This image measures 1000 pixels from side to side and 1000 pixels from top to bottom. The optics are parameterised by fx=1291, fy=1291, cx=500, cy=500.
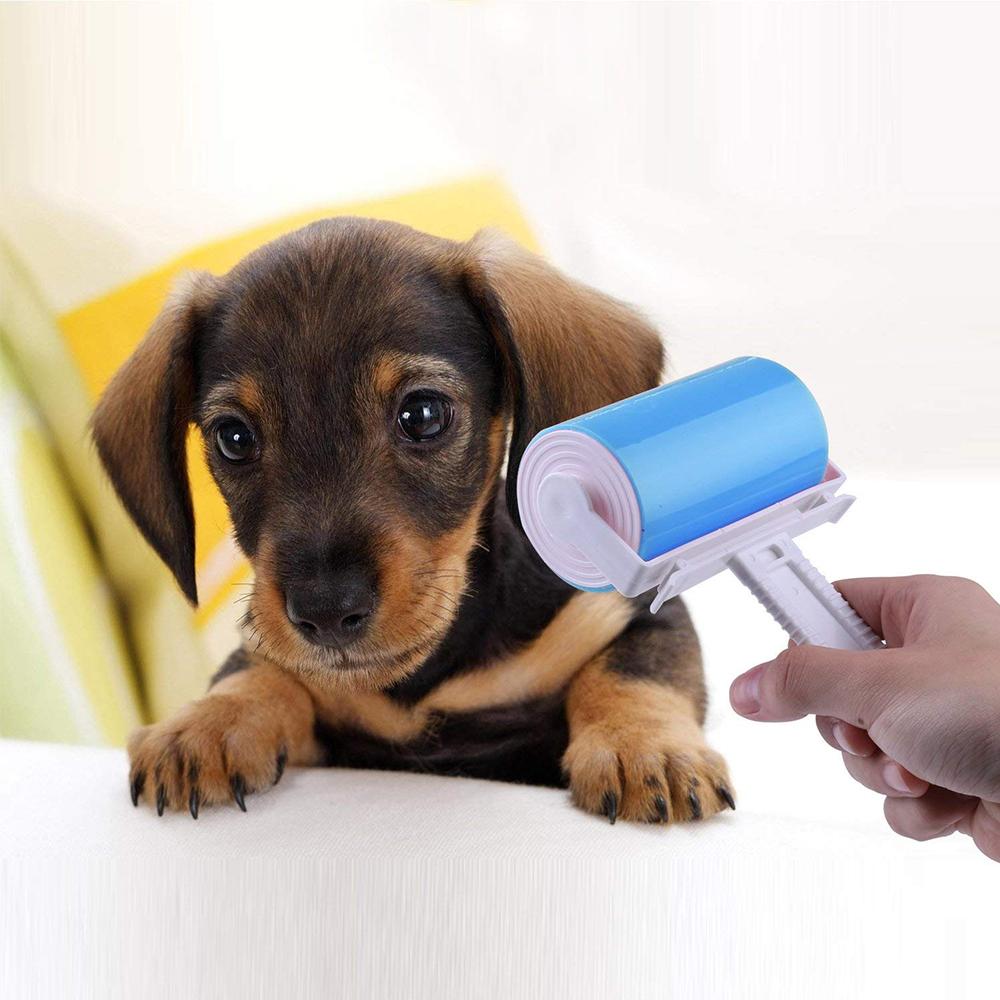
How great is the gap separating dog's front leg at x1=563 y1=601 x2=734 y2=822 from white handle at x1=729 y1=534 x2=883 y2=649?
0.99 ft

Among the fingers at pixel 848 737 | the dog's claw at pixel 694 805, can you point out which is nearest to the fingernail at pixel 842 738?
the fingers at pixel 848 737

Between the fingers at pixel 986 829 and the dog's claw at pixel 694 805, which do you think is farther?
the dog's claw at pixel 694 805

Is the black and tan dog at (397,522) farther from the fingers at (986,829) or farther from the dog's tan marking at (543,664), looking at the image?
the fingers at (986,829)

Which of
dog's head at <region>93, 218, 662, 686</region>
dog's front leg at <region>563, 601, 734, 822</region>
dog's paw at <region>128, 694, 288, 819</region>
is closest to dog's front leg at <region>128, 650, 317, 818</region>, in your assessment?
dog's paw at <region>128, 694, 288, 819</region>

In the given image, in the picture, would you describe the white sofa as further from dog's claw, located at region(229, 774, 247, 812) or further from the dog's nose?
the dog's nose

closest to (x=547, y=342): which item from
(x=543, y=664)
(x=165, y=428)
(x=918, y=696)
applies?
(x=543, y=664)

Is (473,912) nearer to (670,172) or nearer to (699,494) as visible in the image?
(699,494)

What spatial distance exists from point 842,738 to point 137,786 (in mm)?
951

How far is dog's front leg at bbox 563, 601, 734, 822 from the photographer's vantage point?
1.70 meters

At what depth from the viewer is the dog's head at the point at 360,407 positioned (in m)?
1.67

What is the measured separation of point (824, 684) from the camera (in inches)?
53.7

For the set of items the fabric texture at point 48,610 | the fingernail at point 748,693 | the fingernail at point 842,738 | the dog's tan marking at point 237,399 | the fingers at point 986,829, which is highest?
the dog's tan marking at point 237,399

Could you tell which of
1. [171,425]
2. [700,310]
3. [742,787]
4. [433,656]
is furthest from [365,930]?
[700,310]

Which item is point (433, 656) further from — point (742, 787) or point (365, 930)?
point (742, 787)
